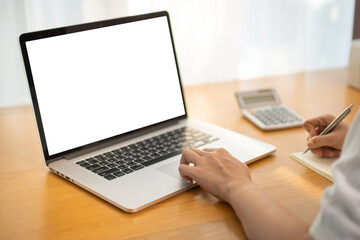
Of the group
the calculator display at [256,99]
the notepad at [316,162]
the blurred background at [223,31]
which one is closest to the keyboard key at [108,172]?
the notepad at [316,162]

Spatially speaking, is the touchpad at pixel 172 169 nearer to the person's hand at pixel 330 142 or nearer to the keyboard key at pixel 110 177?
the keyboard key at pixel 110 177

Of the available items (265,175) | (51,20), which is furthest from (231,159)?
(51,20)

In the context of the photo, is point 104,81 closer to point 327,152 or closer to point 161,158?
point 161,158

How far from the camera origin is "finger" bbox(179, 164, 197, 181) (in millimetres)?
849

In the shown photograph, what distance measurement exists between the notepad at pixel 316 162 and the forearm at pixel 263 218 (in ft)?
0.74

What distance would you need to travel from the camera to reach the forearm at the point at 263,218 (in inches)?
26.5

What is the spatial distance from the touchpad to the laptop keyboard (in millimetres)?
30

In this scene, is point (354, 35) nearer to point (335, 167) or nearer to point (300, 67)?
point (300, 67)

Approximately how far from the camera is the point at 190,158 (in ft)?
2.91

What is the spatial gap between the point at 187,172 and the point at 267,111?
50cm

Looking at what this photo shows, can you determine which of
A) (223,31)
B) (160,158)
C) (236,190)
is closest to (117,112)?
(160,158)

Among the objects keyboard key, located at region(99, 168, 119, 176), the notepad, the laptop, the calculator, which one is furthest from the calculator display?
keyboard key, located at region(99, 168, 119, 176)

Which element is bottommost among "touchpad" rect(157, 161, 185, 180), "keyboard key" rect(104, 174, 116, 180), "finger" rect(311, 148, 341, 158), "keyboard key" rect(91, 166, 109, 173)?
"finger" rect(311, 148, 341, 158)

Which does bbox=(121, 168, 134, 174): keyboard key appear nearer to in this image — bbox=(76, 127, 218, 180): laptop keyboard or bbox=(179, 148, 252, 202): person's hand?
bbox=(76, 127, 218, 180): laptop keyboard
